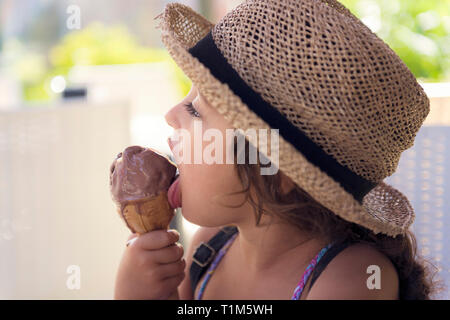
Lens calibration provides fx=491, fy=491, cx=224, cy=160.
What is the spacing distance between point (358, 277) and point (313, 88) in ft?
1.64

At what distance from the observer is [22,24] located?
1318cm

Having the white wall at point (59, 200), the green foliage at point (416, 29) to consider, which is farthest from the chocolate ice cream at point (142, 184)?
the green foliage at point (416, 29)

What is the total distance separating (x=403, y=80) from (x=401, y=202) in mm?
452

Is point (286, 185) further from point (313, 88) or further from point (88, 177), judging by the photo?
point (88, 177)

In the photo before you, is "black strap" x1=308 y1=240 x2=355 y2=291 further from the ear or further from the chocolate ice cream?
the chocolate ice cream

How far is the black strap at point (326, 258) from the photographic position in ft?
4.34

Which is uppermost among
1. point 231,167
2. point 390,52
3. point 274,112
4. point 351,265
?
point 390,52

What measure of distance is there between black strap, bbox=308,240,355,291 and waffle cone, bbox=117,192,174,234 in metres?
0.44

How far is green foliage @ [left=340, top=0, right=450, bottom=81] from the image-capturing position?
2.55 metres

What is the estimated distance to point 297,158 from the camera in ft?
3.56

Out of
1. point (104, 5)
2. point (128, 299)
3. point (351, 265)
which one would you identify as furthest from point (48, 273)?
point (104, 5)

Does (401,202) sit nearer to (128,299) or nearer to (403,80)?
(403,80)
